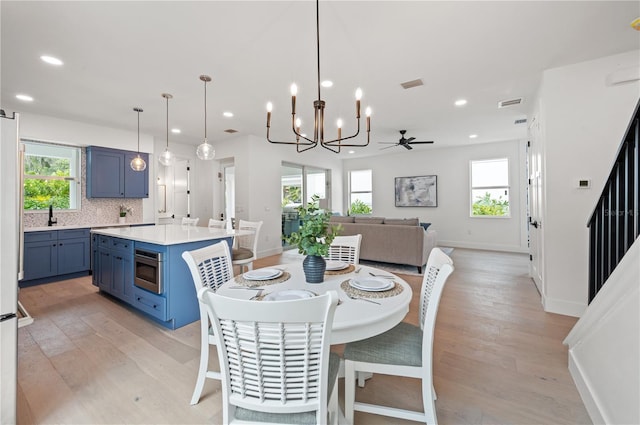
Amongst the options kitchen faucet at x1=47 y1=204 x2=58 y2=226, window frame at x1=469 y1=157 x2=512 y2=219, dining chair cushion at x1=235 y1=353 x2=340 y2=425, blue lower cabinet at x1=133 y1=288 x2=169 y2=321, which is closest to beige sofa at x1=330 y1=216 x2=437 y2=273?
window frame at x1=469 y1=157 x2=512 y2=219

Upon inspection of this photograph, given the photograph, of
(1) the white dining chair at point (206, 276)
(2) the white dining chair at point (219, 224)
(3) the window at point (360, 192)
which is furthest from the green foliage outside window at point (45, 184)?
(3) the window at point (360, 192)

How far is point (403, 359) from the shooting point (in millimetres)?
1394

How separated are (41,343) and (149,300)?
839 millimetres

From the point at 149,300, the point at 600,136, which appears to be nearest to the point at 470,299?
the point at 600,136

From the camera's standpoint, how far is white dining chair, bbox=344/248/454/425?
1.36 metres

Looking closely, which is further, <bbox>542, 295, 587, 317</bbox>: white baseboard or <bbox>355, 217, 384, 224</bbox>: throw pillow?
<bbox>355, 217, 384, 224</bbox>: throw pillow

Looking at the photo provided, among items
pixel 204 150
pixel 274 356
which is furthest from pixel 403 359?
pixel 204 150

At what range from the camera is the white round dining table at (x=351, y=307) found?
3.86 feet

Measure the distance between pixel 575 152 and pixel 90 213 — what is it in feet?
23.8

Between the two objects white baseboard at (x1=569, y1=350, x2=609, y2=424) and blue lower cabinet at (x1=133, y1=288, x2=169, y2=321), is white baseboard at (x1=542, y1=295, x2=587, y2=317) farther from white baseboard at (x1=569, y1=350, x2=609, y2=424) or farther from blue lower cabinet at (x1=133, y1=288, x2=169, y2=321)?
blue lower cabinet at (x1=133, y1=288, x2=169, y2=321)

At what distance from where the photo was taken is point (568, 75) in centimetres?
294

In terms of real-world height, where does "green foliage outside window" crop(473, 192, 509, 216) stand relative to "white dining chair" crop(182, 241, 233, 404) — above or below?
above

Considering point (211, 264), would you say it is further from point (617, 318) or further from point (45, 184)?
point (45, 184)

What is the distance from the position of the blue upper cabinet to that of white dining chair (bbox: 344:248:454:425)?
18.1 ft
